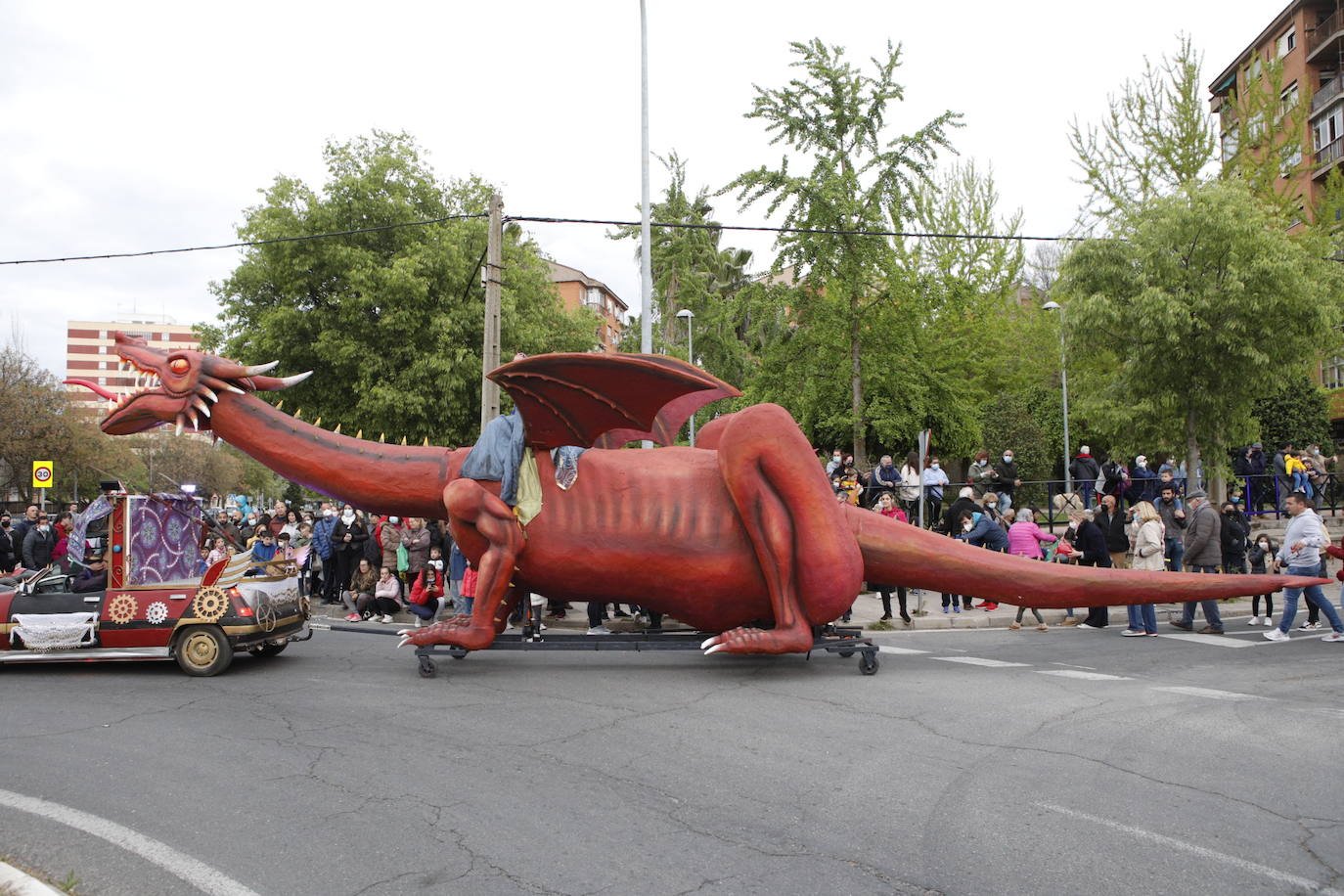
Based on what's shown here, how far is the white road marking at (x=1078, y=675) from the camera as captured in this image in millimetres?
7188

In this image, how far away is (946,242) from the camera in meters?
30.6

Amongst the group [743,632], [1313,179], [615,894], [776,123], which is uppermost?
[1313,179]

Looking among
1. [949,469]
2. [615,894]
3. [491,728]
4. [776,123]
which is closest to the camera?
[615,894]

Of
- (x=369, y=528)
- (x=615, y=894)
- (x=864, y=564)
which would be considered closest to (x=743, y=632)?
(x=864, y=564)

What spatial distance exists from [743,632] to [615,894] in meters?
3.89

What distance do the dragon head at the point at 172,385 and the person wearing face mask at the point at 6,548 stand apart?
8574mm

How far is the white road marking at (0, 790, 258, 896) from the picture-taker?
3.39 metres

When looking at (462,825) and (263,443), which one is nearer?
(462,825)

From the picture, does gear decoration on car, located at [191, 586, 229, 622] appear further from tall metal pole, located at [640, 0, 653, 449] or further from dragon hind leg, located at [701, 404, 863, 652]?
tall metal pole, located at [640, 0, 653, 449]

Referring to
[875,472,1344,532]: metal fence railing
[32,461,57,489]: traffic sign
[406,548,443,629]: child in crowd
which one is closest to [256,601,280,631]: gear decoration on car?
[406,548,443,629]: child in crowd

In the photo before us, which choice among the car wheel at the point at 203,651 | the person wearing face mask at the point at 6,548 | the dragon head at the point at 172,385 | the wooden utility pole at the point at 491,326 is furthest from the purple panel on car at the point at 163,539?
the person wearing face mask at the point at 6,548

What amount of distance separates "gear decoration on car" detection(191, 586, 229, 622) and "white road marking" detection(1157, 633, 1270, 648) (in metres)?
8.99

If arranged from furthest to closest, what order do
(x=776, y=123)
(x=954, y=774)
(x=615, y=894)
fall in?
(x=776, y=123), (x=954, y=774), (x=615, y=894)

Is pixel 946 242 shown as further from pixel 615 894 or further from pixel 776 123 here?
pixel 615 894
